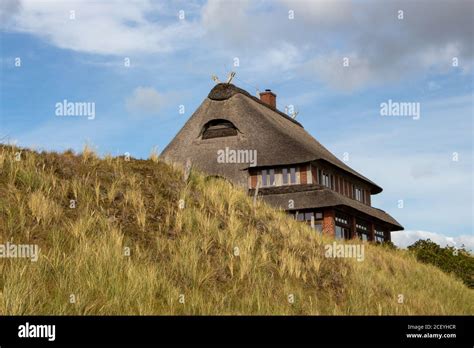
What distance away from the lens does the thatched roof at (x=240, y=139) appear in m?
35.6

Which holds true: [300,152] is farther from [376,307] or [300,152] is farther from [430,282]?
[376,307]

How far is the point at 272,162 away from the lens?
35312 mm

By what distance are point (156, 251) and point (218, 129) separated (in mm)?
26995

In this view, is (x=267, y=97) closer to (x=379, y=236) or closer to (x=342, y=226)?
(x=379, y=236)

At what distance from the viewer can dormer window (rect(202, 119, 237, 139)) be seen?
3931 cm

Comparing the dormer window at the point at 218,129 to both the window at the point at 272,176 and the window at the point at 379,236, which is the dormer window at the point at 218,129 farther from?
the window at the point at 379,236

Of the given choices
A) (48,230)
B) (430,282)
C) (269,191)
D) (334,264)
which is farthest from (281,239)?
(269,191)

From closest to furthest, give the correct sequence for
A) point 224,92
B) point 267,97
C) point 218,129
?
point 218,129 → point 224,92 → point 267,97

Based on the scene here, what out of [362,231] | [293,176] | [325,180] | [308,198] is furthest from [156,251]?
[362,231]

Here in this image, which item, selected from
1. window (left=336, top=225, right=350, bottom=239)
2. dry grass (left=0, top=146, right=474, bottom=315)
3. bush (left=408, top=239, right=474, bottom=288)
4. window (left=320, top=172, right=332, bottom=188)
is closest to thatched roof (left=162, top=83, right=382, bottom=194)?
window (left=320, top=172, right=332, bottom=188)

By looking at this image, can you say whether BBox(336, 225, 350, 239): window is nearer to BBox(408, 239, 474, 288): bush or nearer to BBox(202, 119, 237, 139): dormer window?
BBox(408, 239, 474, 288): bush

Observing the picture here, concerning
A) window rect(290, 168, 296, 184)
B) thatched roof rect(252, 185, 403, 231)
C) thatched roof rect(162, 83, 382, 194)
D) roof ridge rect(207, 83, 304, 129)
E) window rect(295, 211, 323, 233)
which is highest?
roof ridge rect(207, 83, 304, 129)

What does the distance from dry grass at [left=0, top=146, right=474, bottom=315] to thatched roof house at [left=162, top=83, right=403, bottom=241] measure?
14.5 metres
